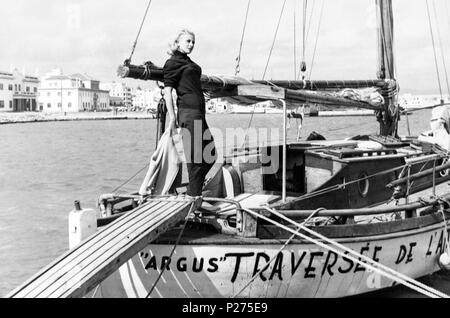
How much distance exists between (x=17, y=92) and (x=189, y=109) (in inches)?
6010

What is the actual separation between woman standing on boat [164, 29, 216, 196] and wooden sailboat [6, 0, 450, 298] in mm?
338

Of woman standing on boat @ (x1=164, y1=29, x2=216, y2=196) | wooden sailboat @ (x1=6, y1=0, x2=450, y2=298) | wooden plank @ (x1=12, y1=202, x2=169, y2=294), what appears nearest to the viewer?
wooden plank @ (x1=12, y1=202, x2=169, y2=294)

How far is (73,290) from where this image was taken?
5.73 m

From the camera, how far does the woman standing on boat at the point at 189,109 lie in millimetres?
7375

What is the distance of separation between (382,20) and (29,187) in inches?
707

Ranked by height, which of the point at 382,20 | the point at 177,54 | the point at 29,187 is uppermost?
the point at 382,20

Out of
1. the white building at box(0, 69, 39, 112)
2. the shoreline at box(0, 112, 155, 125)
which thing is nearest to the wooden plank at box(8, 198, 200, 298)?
Result: the shoreline at box(0, 112, 155, 125)

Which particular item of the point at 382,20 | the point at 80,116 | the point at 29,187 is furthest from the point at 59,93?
the point at 382,20

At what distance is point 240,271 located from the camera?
681 centimetres

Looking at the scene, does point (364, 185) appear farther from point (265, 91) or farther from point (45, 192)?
point (45, 192)

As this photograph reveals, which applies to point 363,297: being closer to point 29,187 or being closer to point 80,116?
point 29,187

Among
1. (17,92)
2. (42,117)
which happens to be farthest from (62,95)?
(42,117)

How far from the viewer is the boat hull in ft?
22.1

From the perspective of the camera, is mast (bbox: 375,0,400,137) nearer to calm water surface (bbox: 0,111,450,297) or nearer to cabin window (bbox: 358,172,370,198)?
calm water surface (bbox: 0,111,450,297)
